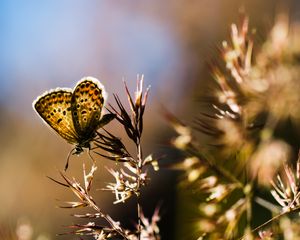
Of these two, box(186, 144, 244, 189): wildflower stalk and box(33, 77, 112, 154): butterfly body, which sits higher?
box(33, 77, 112, 154): butterfly body

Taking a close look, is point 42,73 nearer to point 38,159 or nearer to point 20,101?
point 20,101

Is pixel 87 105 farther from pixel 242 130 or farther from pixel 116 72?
pixel 116 72

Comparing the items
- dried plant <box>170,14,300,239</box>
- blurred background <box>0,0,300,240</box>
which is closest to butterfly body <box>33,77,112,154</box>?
dried plant <box>170,14,300,239</box>

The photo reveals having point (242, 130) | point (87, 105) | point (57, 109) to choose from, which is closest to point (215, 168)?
point (242, 130)

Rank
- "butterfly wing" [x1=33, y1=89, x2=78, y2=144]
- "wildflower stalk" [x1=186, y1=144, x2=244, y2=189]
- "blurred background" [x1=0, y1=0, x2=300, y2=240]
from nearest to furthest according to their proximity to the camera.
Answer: "wildflower stalk" [x1=186, y1=144, x2=244, y2=189], "butterfly wing" [x1=33, y1=89, x2=78, y2=144], "blurred background" [x1=0, y1=0, x2=300, y2=240]

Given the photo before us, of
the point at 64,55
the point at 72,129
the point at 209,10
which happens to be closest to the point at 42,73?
the point at 64,55

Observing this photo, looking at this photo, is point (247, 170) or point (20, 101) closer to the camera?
point (247, 170)

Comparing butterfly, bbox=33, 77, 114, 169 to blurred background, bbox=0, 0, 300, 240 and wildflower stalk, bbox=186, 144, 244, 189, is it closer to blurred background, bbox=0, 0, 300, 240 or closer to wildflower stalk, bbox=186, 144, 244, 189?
wildflower stalk, bbox=186, 144, 244, 189

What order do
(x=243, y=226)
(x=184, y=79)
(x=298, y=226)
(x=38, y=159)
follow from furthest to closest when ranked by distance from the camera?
(x=184, y=79), (x=38, y=159), (x=243, y=226), (x=298, y=226)
